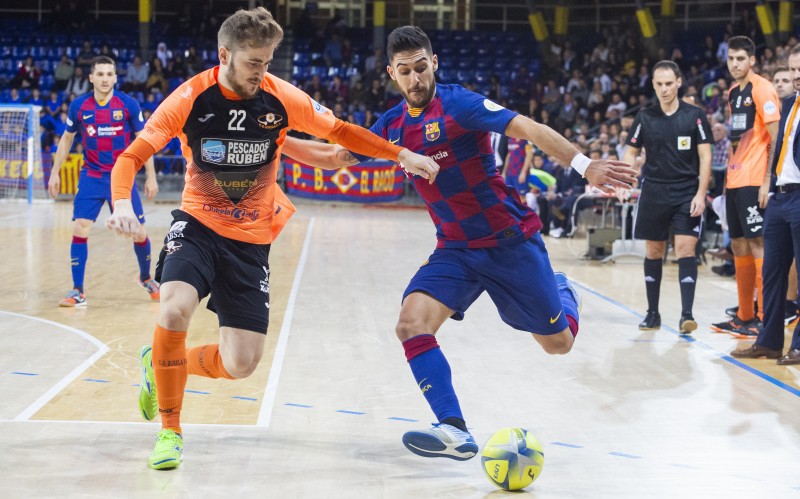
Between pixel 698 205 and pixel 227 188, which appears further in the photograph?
pixel 698 205

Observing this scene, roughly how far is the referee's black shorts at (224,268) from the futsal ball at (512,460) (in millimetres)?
1290

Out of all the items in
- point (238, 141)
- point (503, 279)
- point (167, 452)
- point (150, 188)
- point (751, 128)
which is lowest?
point (167, 452)

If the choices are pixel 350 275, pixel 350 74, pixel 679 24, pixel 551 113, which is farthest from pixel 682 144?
pixel 679 24

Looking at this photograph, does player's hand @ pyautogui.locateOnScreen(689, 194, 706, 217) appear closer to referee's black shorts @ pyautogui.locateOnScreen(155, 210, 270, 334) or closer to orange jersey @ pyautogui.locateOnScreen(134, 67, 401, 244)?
orange jersey @ pyautogui.locateOnScreen(134, 67, 401, 244)

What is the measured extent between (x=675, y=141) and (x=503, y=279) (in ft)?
13.3

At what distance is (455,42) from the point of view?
31.6 metres

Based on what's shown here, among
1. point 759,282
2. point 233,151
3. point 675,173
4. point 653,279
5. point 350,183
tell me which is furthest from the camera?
point 350,183

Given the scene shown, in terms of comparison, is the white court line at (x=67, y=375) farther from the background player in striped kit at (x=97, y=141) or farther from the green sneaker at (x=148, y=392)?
the background player in striped kit at (x=97, y=141)

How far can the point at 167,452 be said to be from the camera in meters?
4.27

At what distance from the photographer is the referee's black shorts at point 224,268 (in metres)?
4.51

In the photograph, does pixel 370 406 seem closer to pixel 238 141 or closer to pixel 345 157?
pixel 345 157

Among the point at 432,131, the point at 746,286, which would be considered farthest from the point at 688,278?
the point at 432,131

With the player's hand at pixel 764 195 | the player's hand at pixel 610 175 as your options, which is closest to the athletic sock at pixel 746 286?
the player's hand at pixel 764 195

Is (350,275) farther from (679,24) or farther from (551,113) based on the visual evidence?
(679,24)
